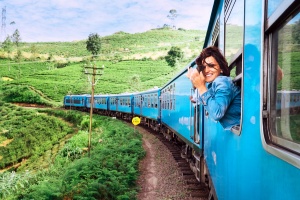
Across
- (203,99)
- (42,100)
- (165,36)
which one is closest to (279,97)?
(203,99)

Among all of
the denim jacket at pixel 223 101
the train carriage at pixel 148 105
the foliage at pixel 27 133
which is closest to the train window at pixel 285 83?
the denim jacket at pixel 223 101

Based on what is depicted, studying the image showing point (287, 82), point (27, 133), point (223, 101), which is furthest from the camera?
point (27, 133)

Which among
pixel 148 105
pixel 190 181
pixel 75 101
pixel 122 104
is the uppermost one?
pixel 148 105

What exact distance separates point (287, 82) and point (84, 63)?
7539 centimetres

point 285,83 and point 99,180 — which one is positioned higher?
point 285,83

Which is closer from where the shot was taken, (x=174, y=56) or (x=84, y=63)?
(x=174, y=56)

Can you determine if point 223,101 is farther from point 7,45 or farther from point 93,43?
point 7,45

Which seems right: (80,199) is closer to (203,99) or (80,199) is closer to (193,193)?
(193,193)

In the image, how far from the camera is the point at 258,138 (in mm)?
1511

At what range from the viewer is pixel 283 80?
4.08 ft

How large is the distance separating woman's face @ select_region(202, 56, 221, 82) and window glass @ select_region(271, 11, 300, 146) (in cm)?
103

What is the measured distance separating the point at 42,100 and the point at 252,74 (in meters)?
60.7

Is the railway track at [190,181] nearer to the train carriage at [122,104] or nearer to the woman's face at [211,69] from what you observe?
the woman's face at [211,69]

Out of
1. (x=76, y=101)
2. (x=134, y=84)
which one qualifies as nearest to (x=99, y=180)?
(x=76, y=101)
